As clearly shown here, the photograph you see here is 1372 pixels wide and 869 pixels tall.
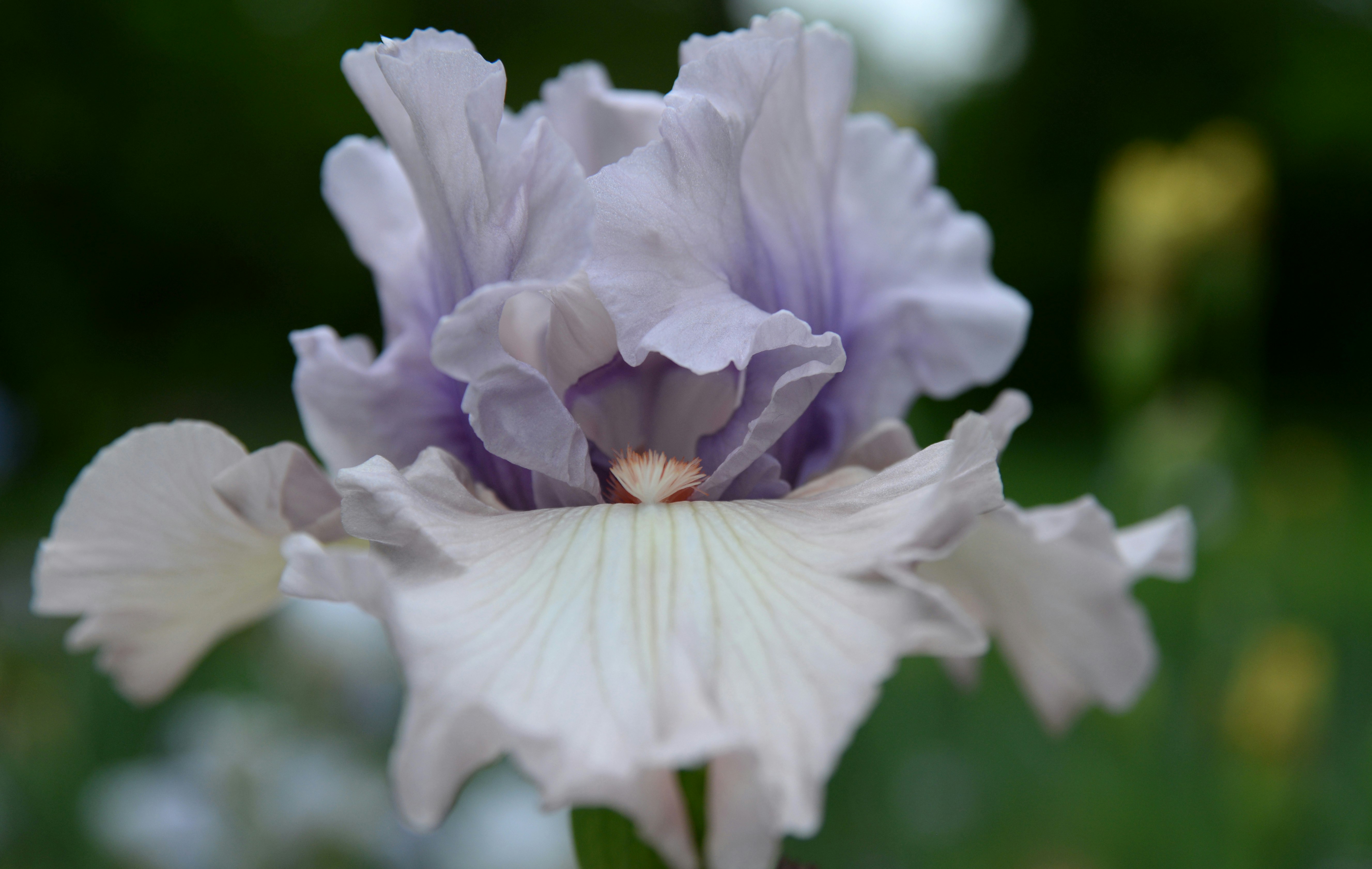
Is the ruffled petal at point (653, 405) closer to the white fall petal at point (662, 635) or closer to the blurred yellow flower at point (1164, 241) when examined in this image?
the white fall petal at point (662, 635)

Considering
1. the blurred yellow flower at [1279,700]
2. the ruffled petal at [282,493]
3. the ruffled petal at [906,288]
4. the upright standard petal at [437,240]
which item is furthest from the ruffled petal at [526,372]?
the blurred yellow flower at [1279,700]

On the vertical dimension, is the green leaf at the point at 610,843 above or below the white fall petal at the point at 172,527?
below

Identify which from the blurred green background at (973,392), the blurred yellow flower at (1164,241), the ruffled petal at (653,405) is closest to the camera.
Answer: the ruffled petal at (653,405)

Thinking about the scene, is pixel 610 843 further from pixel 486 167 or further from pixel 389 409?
pixel 486 167

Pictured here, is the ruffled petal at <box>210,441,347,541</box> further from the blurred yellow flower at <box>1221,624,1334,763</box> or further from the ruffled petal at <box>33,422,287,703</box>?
the blurred yellow flower at <box>1221,624,1334,763</box>

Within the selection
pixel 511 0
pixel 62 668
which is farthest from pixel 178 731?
pixel 511 0

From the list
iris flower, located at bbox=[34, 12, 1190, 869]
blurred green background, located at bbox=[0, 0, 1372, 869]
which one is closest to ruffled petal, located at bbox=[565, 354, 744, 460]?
iris flower, located at bbox=[34, 12, 1190, 869]
